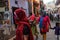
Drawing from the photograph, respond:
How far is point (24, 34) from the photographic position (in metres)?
4.14

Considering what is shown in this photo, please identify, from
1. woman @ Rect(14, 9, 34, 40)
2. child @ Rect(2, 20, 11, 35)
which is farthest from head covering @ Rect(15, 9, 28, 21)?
child @ Rect(2, 20, 11, 35)

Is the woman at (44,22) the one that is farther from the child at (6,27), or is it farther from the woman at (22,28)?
the woman at (22,28)

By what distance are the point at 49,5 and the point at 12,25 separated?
29817 millimetres

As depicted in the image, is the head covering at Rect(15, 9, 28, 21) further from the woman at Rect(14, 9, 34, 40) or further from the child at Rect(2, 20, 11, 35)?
the child at Rect(2, 20, 11, 35)

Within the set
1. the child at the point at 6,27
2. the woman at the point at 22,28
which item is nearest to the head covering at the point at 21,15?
the woman at the point at 22,28

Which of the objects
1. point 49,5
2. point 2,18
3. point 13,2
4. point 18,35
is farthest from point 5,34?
point 49,5

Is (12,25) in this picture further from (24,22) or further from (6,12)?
(24,22)

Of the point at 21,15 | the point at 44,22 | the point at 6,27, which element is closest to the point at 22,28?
the point at 21,15

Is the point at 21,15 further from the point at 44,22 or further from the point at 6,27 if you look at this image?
the point at 6,27

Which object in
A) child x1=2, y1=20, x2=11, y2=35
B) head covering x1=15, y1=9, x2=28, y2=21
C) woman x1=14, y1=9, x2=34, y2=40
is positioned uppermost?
head covering x1=15, y1=9, x2=28, y2=21

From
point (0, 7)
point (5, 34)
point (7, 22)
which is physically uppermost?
point (0, 7)

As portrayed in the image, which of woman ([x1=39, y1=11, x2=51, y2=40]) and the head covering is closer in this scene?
the head covering

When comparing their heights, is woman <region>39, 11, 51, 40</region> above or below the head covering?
below

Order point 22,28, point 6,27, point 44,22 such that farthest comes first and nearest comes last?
point 6,27
point 44,22
point 22,28
